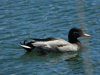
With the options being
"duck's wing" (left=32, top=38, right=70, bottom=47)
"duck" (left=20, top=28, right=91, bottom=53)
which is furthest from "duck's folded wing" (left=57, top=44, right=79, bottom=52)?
"duck's wing" (left=32, top=38, right=70, bottom=47)

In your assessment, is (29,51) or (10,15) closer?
(29,51)

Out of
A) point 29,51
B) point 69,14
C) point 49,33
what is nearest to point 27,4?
point 69,14

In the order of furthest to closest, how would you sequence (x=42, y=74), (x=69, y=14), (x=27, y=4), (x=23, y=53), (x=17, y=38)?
(x=27, y=4) < (x=69, y=14) < (x=17, y=38) < (x=23, y=53) < (x=42, y=74)

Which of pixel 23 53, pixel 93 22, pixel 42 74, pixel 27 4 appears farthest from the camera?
pixel 27 4

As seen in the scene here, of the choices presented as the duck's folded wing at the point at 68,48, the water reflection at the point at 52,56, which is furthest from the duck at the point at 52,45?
the water reflection at the point at 52,56

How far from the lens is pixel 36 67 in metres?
7.10

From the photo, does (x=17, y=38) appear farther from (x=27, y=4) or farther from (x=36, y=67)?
(x=27, y=4)

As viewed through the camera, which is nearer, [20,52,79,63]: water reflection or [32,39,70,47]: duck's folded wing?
[20,52,79,63]: water reflection

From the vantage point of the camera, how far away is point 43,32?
33.5ft

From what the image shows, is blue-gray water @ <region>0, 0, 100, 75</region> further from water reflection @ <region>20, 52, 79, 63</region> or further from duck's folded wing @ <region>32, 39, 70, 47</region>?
duck's folded wing @ <region>32, 39, 70, 47</region>

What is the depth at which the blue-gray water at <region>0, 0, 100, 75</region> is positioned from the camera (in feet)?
23.0

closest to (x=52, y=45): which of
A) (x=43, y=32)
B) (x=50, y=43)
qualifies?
(x=50, y=43)

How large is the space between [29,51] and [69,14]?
14.4 feet

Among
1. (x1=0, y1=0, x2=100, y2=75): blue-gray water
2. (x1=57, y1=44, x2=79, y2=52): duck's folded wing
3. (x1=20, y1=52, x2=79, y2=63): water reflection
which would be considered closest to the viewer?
(x1=0, y1=0, x2=100, y2=75): blue-gray water
